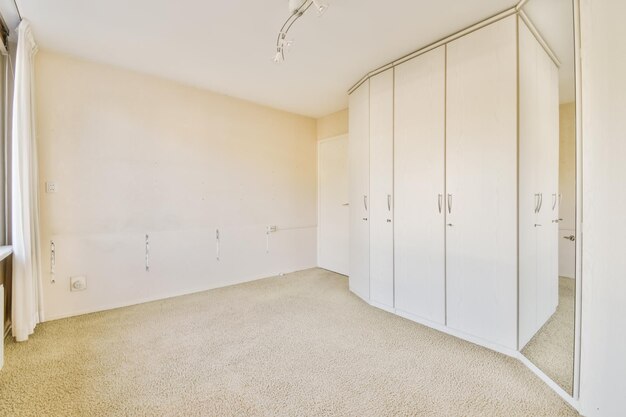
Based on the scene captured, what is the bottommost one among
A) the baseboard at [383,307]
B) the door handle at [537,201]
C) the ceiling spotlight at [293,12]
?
Result: the baseboard at [383,307]

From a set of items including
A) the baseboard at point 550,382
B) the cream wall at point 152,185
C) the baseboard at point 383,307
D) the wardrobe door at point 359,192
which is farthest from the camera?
the wardrobe door at point 359,192

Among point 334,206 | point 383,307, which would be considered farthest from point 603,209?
point 334,206

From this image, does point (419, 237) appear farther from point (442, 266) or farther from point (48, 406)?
point (48, 406)

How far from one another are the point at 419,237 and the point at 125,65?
3.47 metres

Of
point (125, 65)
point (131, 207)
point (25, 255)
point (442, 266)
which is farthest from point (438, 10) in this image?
point (25, 255)

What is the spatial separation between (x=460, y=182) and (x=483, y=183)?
7.0 inches

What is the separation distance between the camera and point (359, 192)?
132 inches

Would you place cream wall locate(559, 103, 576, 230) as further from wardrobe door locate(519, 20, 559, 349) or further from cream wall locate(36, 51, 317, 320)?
cream wall locate(36, 51, 317, 320)

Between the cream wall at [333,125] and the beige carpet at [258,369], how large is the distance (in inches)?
108

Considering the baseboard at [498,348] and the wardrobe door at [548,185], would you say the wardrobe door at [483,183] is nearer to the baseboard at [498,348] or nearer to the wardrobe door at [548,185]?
the baseboard at [498,348]

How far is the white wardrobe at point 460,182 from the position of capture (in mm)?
2070

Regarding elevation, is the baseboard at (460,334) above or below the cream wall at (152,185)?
below

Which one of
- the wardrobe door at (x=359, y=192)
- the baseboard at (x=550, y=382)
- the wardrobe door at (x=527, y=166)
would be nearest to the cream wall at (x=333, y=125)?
the wardrobe door at (x=359, y=192)

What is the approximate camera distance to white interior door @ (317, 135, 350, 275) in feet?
14.4
